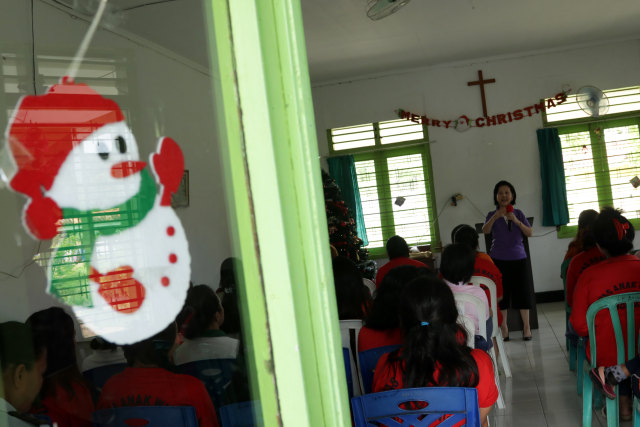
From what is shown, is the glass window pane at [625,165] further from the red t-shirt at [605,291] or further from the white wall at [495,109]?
the red t-shirt at [605,291]

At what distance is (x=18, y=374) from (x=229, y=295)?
0.78ft

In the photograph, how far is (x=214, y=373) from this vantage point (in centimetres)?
74

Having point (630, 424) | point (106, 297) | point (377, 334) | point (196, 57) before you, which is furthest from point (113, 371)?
point (630, 424)

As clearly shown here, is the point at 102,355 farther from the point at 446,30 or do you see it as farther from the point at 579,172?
the point at 579,172

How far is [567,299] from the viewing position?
14.7ft

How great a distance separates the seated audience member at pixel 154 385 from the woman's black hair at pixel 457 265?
3.34m

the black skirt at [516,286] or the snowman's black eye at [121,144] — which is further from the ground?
the snowman's black eye at [121,144]

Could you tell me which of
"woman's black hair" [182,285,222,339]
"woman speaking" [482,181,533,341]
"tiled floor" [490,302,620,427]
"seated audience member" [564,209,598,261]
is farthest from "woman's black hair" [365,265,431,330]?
"woman speaking" [482,181,533,341]

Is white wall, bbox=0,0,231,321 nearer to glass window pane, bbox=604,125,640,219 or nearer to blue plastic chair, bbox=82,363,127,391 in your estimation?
blue plastic chair, bbox=82,363,127,391

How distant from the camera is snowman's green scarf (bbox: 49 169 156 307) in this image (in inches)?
24.4

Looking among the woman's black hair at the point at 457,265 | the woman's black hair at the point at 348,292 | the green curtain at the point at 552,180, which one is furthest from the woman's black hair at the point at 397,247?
the green curtain at the point at 552,180

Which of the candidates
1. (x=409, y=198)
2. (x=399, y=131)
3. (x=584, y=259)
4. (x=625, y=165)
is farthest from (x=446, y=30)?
(x=584, y=259)

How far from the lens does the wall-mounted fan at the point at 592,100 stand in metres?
7.97

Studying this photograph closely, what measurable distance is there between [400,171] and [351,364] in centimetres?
645
